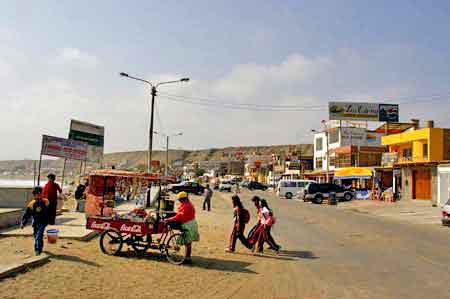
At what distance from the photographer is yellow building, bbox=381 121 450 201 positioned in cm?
3844

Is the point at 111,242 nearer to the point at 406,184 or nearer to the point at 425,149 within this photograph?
the point at 406,184

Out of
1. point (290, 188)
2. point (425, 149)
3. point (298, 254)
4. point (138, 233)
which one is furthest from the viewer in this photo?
point (290, 188)

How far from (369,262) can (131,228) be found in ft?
18.5

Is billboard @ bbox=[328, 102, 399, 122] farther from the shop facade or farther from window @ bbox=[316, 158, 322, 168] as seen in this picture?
the shop facade

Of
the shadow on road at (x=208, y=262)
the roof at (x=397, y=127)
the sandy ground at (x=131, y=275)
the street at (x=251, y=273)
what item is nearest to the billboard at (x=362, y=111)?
the roof at (x=397, y=127)

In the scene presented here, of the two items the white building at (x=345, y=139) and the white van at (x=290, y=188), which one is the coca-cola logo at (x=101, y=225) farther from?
the white building at (x=345, y=139)

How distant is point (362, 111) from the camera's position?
61844 millimetres

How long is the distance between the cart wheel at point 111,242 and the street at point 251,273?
226 millimetres

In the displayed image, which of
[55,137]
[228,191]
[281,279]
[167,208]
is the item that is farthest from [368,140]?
[281,279]

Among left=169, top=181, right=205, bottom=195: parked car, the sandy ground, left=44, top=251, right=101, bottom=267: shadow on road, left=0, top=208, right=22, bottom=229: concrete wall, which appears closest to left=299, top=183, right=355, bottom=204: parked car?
left=169, top=181, right=205, bottom=195: parked car

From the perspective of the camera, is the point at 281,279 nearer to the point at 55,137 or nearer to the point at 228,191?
the point at 55,137

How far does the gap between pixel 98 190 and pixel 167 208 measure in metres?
6.47

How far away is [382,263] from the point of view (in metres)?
11.1

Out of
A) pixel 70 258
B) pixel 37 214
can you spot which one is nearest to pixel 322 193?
pixel 70 258
